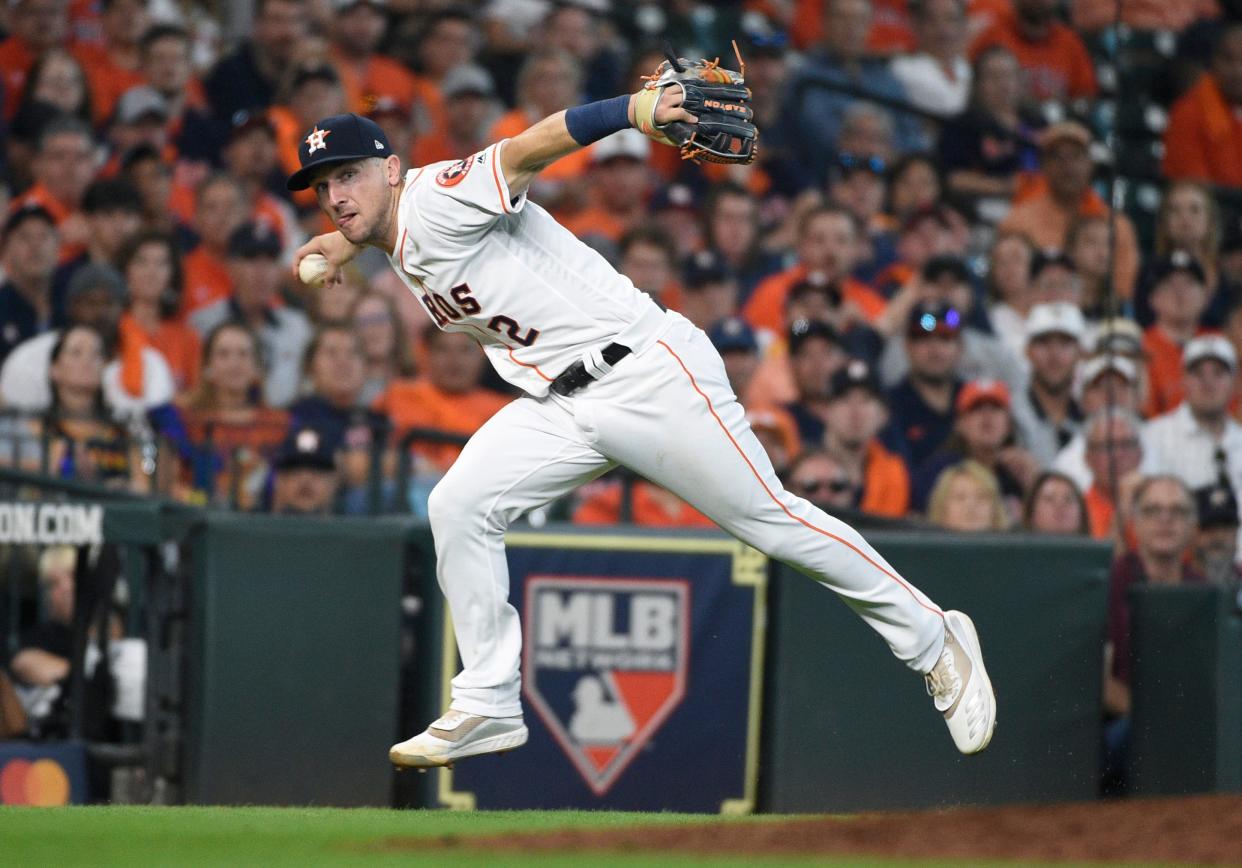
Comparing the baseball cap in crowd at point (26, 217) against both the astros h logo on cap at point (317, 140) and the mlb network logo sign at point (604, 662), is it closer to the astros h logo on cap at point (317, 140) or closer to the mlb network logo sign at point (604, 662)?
the mlb network logo sign at point (604, 662)

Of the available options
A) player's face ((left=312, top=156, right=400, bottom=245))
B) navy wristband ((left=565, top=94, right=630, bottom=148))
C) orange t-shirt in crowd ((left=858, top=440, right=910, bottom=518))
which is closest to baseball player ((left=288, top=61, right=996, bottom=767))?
player's face ((left=312, top=156, right=400, bottom=245))

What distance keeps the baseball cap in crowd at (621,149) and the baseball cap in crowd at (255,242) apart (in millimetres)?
1918

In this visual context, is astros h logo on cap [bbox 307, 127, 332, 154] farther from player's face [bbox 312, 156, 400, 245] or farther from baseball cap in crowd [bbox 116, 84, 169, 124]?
baseball cap in crowd [bbox 116, 84, 169, 124]

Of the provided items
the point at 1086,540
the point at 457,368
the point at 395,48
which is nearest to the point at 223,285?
the point at 457,368

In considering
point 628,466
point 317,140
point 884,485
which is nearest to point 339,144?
point 317,140

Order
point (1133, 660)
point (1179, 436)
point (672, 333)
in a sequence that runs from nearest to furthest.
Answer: point (672, 333) < point (1133, 660) < point (1179, 436)

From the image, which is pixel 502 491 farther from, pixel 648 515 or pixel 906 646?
pixel 648 515

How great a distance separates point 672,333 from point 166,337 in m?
4.06

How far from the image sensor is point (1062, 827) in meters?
4.76

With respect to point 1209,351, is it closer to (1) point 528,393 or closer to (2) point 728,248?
(2) point 728,248

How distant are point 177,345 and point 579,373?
13.2 feet

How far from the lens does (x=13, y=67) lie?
30.6 ft

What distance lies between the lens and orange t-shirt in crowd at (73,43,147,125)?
9406 mm

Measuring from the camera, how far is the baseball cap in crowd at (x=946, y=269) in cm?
951
